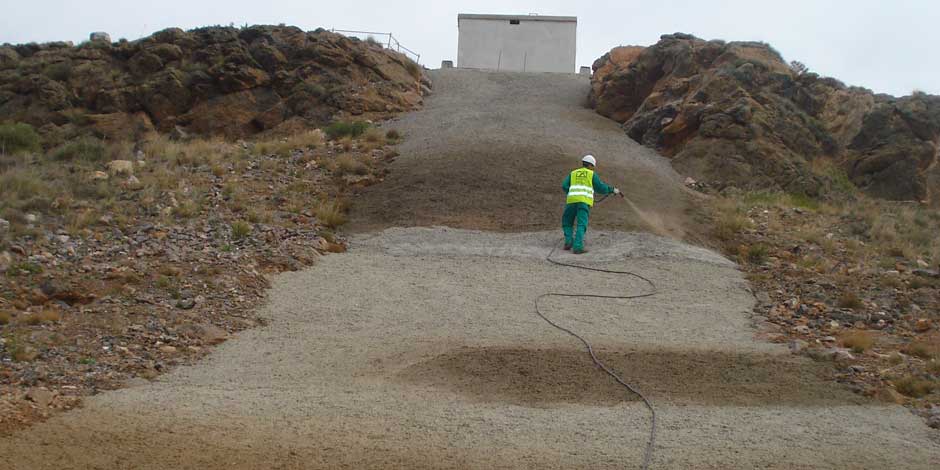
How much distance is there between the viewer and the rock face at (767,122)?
23.1 meters

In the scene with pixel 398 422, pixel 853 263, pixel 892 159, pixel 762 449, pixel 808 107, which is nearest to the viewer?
pixel 762 449

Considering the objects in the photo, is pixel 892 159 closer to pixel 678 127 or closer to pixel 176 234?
pixel 678 127

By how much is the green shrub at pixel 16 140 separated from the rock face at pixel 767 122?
49.9 feet

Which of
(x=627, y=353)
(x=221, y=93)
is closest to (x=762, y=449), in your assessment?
(x=627, y=353)

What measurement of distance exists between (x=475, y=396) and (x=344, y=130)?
15.5 metres

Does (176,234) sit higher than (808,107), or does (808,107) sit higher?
(808,107)

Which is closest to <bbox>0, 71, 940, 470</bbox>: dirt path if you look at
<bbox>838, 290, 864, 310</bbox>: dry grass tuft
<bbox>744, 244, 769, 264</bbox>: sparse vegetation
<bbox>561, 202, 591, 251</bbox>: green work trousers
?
<bbox>561, 202, 591, 251</bbox>: green work trousers

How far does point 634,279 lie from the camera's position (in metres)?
14.7

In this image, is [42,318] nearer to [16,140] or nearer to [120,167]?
[120,167]

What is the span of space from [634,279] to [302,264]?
5058 millimetres

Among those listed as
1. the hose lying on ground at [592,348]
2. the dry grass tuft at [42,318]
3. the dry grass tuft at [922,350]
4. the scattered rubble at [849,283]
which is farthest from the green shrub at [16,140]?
the dry grass tuft at [922,350]

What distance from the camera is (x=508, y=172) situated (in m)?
20.4

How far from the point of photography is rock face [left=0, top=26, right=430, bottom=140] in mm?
26391

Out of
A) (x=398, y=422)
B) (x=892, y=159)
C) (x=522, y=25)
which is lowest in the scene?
(x=398, y=422)
